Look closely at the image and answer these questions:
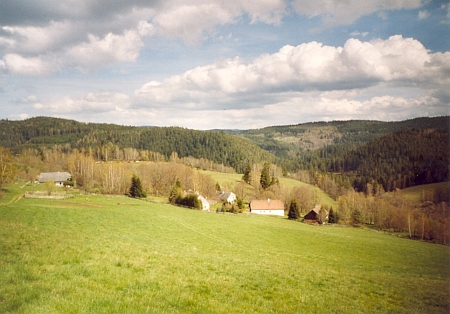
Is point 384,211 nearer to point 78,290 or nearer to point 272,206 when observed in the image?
point 272,206

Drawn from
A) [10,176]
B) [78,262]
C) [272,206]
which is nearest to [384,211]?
[272,206]

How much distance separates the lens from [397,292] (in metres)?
13.5

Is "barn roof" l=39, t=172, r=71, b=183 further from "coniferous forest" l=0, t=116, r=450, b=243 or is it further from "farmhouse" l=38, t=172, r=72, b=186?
"coniferous forest" l=0, t=116, r=450, b=243

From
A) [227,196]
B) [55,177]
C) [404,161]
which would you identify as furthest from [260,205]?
[404,161]

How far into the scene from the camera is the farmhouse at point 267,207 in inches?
3250

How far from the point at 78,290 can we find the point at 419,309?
13.4 meters

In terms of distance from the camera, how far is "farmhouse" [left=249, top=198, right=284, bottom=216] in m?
82.6

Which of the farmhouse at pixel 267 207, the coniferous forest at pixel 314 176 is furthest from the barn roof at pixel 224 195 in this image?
the farmhouse at pixel 267 207

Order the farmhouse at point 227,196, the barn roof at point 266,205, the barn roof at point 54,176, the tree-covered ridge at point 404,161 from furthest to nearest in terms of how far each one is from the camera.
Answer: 1. the tree-covered ridge at point 404,161
2. the farmhouse at point 227,196
3. the barn roof at point 54,176
4. the barn roof at point 266,205

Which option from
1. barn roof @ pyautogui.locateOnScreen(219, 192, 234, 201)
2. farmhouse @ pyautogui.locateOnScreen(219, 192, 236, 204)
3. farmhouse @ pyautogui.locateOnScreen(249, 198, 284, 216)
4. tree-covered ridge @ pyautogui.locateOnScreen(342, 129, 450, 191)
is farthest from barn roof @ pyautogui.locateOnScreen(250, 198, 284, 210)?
tree-covered ridge @ pyautogui.locateOnScreen(342, 129, 450, 191)

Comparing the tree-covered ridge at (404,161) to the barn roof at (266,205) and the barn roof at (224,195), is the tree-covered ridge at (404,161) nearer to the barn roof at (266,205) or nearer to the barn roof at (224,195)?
the barn roof at (266,205)

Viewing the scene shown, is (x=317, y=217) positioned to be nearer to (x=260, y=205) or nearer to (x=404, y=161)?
(x=260, y=205)

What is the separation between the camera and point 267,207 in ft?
273

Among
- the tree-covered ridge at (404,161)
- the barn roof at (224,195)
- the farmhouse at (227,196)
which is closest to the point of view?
the farmhouse at (227,196)
